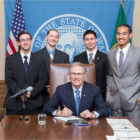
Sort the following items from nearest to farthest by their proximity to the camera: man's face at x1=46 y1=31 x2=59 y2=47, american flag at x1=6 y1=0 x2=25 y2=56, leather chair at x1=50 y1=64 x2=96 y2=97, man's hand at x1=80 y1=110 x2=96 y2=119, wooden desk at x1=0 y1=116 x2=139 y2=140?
1. wooden desk at x1=0 y1=116 x2=139 y2=140
2. man's hand at x1=80 y1=110 x2=96 y2=119
3. leather chair at x1=50 y1=64 x2=96 y2=97
4. man's face at x1=46 y1=31 x2=59 y2=47
5. american flag at x1=6 y1=0 x2=25 y2=56

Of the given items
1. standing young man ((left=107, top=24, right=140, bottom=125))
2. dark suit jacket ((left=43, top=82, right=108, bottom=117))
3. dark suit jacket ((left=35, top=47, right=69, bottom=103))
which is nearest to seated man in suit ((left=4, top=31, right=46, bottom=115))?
dark suit jacket ((left=35, top=47, right=69, bottom=103))

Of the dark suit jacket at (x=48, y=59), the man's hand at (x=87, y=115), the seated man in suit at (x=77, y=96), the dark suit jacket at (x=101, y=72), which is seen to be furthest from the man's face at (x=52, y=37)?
the man's hand at (x=87, y=115)

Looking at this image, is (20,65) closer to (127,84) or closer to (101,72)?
(101,72)

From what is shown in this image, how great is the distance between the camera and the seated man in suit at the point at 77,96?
2451 millimetres

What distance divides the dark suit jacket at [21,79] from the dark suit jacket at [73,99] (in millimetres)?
541

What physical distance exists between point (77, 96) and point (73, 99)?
2.5 inches

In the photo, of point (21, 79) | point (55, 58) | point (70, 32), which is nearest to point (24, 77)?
point (21, 79)

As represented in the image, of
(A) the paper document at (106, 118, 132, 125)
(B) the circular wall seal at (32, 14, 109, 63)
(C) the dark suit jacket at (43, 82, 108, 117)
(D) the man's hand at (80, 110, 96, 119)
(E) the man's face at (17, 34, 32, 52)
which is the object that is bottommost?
(A) the paper document at (106, 118, 132, 125)

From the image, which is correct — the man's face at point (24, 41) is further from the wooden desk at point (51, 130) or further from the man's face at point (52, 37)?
the wooden desk at point (51, 130)

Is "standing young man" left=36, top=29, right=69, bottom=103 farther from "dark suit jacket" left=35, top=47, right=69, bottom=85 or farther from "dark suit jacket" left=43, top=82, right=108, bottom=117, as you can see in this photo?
"dark suit jacket" left=43, top=82, right=108, bottom=117

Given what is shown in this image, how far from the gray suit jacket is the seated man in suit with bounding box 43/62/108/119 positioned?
45 cm

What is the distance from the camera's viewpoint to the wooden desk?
5.49 ft

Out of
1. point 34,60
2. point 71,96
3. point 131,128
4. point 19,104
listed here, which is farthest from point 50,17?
point 131,128

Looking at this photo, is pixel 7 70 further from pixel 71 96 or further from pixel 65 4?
pixel 65 4
